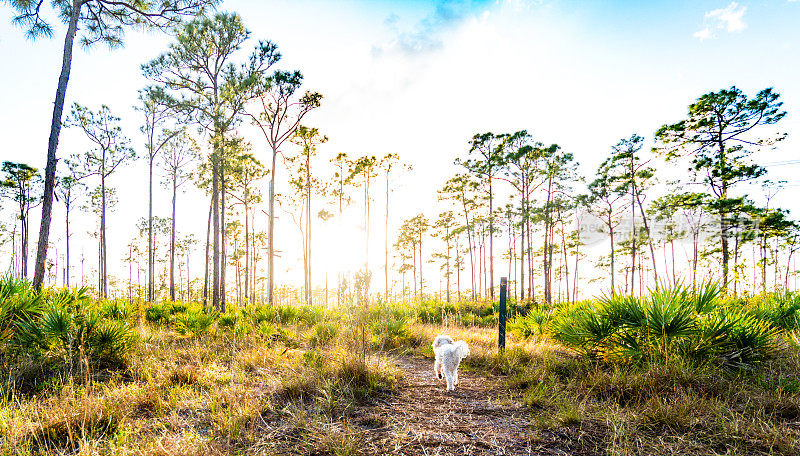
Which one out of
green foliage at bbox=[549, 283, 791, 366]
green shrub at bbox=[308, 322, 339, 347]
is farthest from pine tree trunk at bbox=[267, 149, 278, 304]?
green foliage at bbox=[549, 283, 791, 366]

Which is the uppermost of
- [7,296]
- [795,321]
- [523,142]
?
[523,142]

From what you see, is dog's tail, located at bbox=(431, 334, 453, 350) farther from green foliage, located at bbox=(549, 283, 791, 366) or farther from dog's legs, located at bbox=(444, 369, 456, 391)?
green foliage, located at bbox=(549, 283, 791, 366)

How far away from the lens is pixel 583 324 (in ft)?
13.5

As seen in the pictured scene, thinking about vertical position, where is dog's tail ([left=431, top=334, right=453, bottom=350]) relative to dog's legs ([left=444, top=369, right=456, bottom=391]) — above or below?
above

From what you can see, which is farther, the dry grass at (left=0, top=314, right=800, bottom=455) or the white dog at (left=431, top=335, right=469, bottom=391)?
the white dog at (left=431, top=335, right=469, bottom=391)

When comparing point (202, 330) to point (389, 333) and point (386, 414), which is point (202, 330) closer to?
point (389, 333)

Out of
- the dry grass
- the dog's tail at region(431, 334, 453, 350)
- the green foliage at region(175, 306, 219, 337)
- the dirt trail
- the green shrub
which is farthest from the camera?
the green foliage at region(175, 306, 219, 337)

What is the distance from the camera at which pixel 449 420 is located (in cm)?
297

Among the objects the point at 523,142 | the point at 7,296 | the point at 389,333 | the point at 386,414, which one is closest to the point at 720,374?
the point at 386,414

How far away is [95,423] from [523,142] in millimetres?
23812

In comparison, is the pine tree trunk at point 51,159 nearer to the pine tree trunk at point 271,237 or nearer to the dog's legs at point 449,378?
the pine tree trunk at point 271,237

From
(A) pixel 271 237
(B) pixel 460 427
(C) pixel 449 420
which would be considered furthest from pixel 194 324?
(A) pixel 271 237

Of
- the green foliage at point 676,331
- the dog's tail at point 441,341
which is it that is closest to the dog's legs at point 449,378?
the dog's tail at point 441,341

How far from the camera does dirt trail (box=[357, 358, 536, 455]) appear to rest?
7.98 feet
